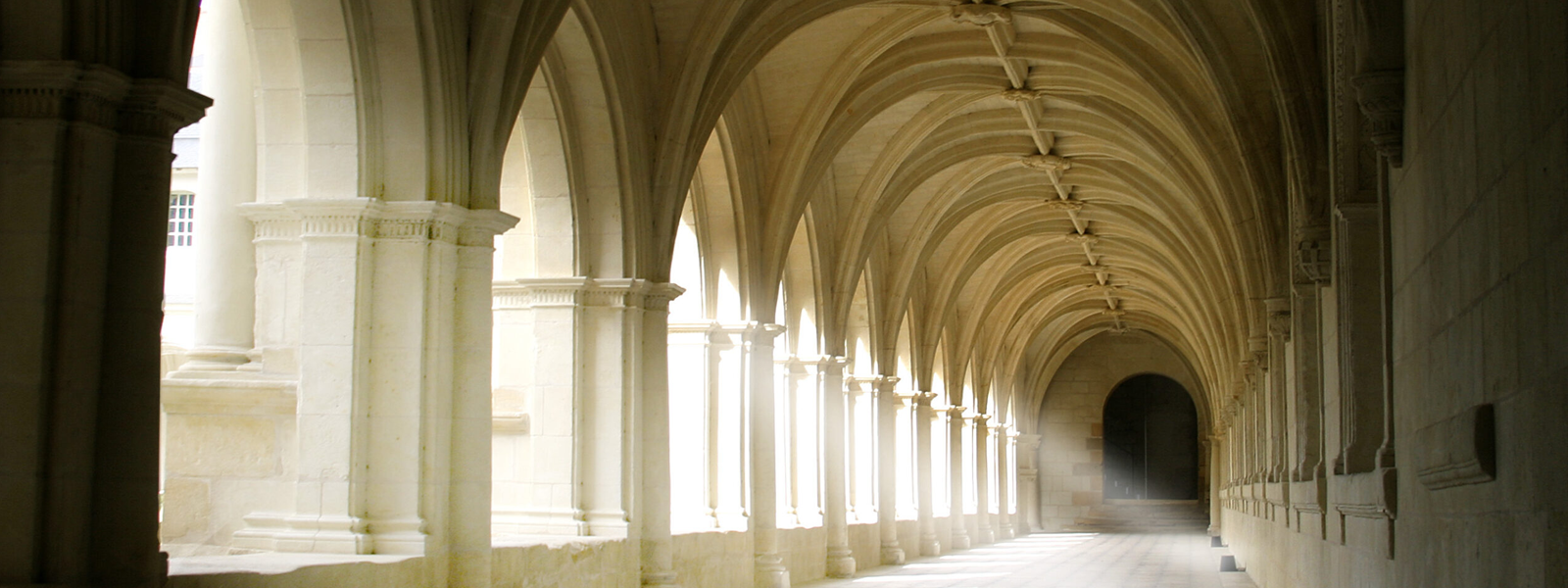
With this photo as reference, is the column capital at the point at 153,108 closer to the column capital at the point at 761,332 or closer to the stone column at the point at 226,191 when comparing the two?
the stone column at the point at 226,191

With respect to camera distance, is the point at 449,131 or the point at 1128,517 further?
the point at 1128,517

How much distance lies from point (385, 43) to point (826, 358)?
424 inches

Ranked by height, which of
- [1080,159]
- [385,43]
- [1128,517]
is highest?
[1080,159]

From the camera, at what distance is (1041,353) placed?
3984 centimetres

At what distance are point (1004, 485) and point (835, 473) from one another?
18818 mm

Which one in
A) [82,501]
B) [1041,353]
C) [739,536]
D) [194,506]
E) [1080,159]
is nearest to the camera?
[82,501]

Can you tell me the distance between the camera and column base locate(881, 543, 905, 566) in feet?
70.2

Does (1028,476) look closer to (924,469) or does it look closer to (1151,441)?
(1151,441)

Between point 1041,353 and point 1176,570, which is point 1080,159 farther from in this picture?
point 1041,353

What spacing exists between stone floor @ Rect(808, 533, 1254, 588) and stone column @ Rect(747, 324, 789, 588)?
6.17ft

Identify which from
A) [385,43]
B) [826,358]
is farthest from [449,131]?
[826,358]

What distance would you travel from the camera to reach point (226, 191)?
782 centimetres

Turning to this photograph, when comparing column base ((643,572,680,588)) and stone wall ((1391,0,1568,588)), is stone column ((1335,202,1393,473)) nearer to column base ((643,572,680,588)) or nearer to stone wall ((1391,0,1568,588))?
stone wall ((1391,0,1568,588))

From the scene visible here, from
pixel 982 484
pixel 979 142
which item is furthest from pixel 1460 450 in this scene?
pixel 982 484
